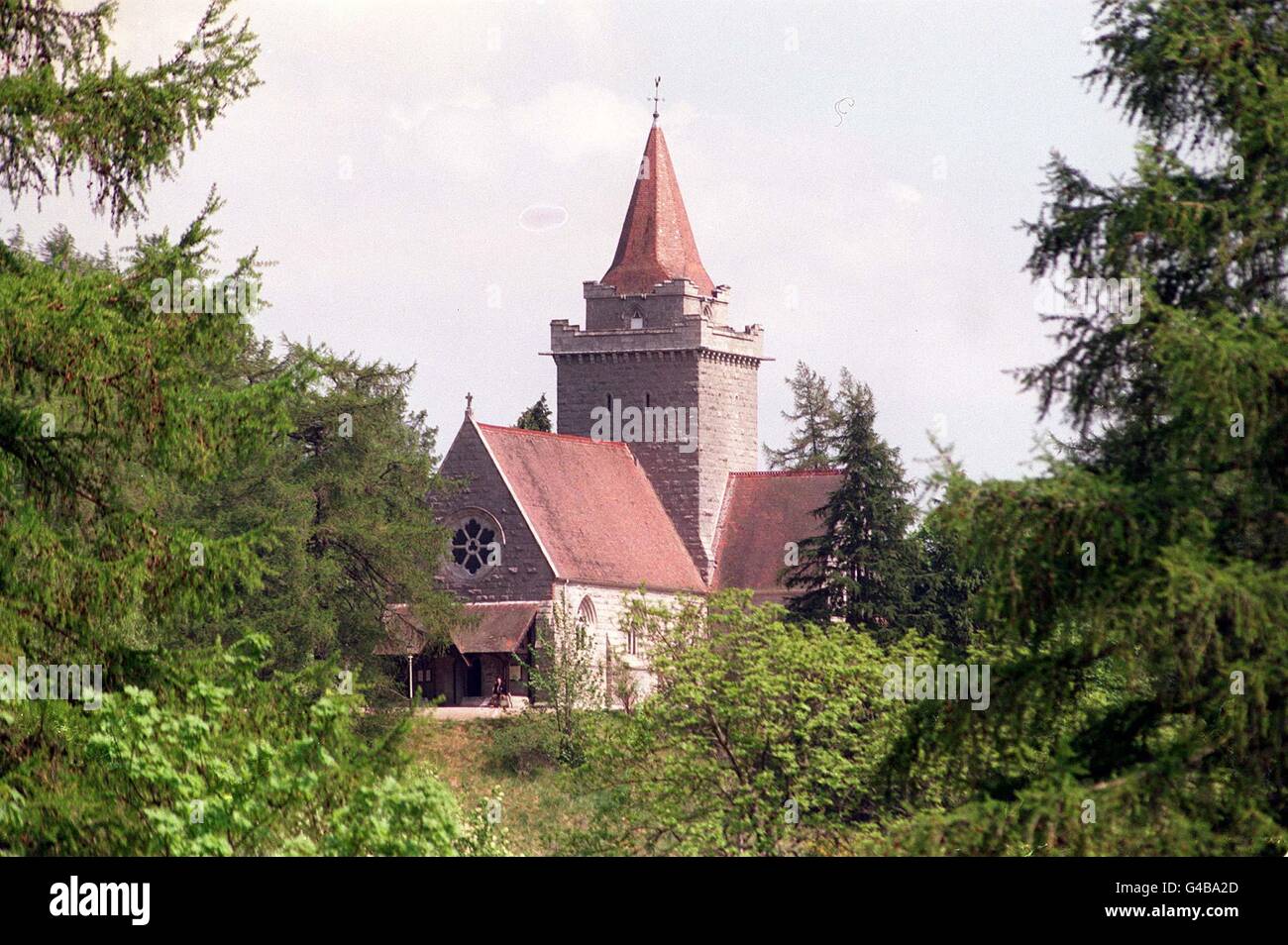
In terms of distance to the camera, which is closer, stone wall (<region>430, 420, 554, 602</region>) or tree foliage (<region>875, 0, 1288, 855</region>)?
tree foliage (<region>875, 0, 1288, 855</region>)

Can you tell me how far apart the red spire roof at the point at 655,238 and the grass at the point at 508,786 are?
24.3 meters

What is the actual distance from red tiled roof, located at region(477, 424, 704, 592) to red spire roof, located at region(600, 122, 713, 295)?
245 inches

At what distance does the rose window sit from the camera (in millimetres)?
61406

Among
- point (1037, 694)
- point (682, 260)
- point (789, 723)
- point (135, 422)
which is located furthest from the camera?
point (682, 260)

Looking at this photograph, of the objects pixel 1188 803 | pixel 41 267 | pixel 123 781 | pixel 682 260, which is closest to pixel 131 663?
pixel 123 781

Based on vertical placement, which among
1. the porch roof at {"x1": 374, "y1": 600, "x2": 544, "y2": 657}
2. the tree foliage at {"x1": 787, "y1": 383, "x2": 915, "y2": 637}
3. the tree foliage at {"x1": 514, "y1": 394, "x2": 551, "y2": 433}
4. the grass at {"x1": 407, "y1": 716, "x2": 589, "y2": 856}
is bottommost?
the grass at {"x1": 407, "y1": 716, "x2": 589, "y2": 856}

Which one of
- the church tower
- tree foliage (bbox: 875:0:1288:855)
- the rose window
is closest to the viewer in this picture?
tree foliage (bbox: 875:0:1288:855)

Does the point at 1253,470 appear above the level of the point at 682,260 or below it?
below

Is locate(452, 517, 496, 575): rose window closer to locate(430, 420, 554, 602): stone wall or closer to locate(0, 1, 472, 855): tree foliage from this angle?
locate(430, 420, 554, 602): stone wall

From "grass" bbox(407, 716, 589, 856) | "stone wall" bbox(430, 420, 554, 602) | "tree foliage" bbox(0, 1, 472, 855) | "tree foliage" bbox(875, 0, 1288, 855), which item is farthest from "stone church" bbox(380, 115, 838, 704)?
"tree foliage" bbox(875, 0, 1288, 855)

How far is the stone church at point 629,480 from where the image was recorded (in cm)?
6100

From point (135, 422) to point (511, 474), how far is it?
48326 mm
